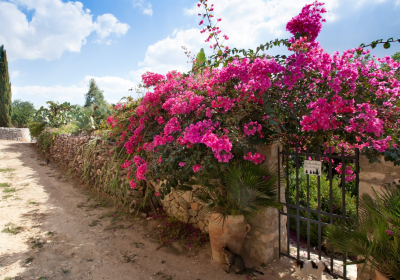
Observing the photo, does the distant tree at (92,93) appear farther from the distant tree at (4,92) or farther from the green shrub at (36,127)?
the green shrub at (36,127)

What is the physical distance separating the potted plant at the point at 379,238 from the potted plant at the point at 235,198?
2.75ft

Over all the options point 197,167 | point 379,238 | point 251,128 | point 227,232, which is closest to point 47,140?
point 197,167

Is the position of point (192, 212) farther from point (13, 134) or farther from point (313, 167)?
point (13, 134)

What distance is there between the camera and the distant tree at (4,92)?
17719 mm

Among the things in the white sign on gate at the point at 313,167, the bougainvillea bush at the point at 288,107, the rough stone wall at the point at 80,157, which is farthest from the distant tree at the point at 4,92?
the white sign on gate at the point at 313,167

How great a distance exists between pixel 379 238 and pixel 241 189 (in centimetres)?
120

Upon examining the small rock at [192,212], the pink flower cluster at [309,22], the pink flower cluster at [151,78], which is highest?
the pink flower cluster at [309,22]

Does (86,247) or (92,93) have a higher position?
(92,93)

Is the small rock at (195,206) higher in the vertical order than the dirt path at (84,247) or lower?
higher

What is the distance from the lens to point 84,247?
333 centimetres

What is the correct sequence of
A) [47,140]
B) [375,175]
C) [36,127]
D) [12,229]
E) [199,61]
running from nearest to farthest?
[375,175]
[12,229]
[199,61]
[47,140]
[36,127]

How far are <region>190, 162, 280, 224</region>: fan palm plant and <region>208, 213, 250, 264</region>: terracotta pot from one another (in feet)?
0.24

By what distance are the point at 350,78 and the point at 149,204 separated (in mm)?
3746

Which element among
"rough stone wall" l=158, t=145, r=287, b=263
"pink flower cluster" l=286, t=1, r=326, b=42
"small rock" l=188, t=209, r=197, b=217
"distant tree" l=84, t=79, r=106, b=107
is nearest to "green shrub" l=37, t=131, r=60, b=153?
"small rock" l=188, t=209, r=197, b=217
